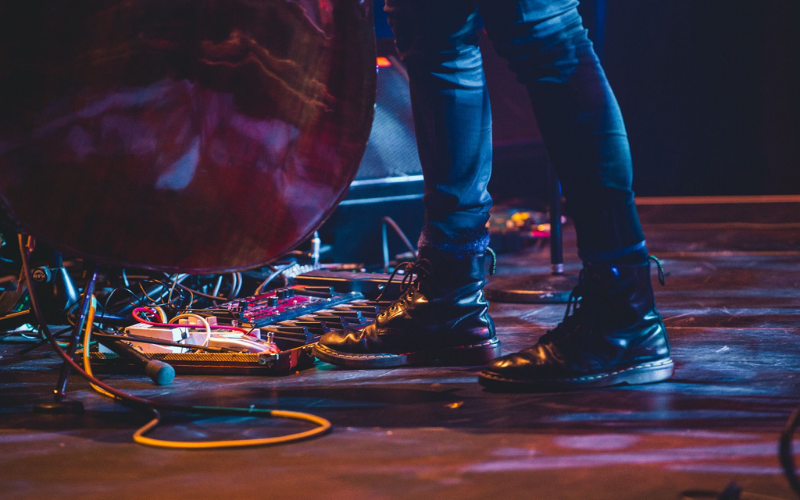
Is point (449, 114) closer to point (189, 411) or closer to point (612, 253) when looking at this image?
point (612, 253)

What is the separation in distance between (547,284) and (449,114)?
972mm

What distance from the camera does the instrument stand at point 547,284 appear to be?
209 centimetres

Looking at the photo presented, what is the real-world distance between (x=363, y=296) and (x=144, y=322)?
1.85 ft

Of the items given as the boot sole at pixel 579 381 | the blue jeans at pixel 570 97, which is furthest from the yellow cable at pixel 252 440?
the blue jeans at pixel 570 97

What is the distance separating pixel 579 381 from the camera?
3.78ft

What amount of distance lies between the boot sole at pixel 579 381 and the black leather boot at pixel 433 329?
0.20 meters

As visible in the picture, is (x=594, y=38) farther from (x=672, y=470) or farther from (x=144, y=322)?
(x=672, y=470)

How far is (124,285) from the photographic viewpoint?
1.72 metres

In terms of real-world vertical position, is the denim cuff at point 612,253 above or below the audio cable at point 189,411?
above

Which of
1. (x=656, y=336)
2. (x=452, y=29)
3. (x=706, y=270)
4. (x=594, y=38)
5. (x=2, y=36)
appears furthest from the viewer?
(x=706, y=270)

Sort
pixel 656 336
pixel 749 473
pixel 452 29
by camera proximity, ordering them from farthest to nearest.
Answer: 1. pixel 452 29
2. pixel 656 336
3. pixel 749 473

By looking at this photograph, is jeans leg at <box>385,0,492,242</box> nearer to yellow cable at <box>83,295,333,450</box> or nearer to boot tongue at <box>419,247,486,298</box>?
boot tongue at <box>419,247,486,298</box>

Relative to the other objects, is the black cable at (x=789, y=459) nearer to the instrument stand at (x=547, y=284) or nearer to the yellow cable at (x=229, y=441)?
the yellow cable at (x=229, y=441)

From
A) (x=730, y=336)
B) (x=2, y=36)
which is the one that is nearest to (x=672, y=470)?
(x=730, y=336)
